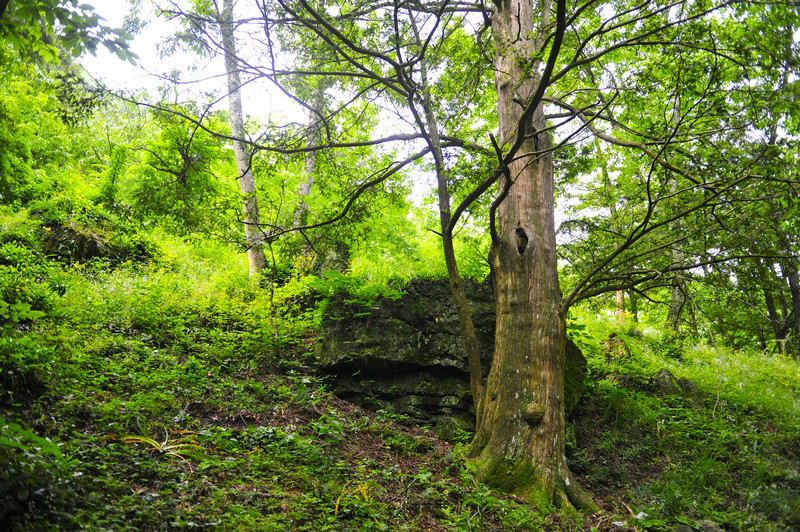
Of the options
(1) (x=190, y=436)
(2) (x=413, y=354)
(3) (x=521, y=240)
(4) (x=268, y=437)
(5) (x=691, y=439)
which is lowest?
A: (5) (x=691, y=439)

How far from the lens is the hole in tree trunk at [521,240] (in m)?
5.69

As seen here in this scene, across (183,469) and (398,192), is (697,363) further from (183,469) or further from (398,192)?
(183,469)

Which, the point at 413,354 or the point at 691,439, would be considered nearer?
the point at 691,439

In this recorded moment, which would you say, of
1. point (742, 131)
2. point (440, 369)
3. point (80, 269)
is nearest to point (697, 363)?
point (742, 131)

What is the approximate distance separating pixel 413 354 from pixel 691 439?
397 cm

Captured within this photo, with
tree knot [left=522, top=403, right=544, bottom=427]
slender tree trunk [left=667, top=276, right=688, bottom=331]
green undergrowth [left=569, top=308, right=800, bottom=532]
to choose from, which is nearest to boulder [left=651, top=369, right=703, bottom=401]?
green undergrowth [left=569, top=308, right=800, bottom=532]

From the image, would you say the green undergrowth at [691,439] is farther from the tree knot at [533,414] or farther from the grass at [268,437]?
the tree knot at [533,414]

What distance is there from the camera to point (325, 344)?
6738 mm

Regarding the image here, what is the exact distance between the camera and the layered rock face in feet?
20.4

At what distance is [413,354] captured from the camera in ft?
21.1

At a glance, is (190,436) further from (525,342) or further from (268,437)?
(525,342)

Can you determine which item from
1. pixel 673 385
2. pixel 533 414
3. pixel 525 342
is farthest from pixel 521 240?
pixel 673 385

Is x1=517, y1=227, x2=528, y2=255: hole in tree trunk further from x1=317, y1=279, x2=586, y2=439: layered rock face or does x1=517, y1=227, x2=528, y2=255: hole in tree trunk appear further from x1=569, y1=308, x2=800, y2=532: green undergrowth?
x1=569, y1=308, x2=800, y2=532: green undergrowth

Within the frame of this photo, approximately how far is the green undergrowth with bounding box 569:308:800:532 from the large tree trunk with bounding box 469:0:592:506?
0.94 metres
